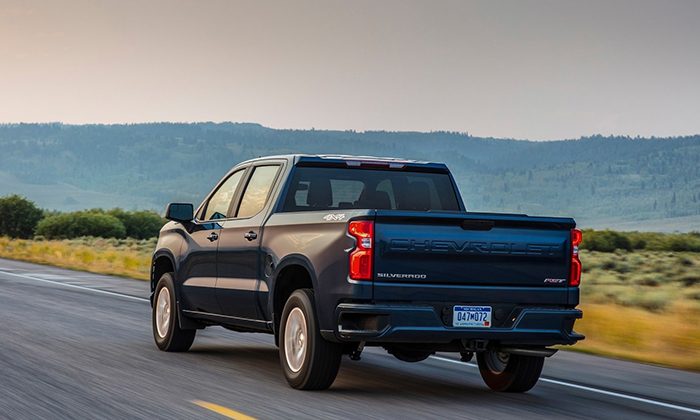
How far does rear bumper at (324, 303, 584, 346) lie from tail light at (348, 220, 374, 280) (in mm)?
233

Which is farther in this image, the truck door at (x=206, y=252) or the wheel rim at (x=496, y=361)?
the truck door at (x=206, y=252)

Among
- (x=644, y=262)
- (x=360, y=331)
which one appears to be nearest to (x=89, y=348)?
(x=360, y=331)

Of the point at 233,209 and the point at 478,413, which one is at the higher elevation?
the point at 233,209

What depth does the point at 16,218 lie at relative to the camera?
325 feet

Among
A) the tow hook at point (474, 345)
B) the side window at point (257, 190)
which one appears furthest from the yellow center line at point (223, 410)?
the side window at point (257, 190)

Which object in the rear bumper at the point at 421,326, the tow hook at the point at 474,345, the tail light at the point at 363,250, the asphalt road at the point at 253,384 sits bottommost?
the asphalt road at the point at 253,384

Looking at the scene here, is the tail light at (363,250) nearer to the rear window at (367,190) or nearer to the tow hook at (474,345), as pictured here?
the tow hook at (474,345)

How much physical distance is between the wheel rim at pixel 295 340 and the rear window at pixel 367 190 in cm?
118

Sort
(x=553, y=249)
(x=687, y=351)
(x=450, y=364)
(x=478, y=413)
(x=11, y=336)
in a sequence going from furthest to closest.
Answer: (x=687, y=351) < (x=11, y=336) < (x=450, y=364) < (x=553, y=249) < (x=478, y=413)

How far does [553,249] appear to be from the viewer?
368 inches

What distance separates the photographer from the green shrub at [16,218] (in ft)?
324

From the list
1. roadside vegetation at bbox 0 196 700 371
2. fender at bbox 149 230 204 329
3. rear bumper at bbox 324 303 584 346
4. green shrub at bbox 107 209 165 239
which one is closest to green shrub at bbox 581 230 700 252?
roadside vegetation at bbox 0 196 700 371

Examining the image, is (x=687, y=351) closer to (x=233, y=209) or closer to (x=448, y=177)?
(x=448, y=177)

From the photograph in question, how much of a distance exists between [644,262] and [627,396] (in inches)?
1843
